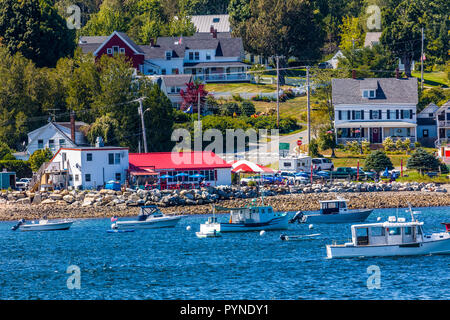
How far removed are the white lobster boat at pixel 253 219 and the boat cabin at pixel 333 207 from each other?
418 cm

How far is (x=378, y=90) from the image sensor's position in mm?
101875

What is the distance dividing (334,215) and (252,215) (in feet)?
21.6

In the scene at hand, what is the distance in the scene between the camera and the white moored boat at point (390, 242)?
158ft

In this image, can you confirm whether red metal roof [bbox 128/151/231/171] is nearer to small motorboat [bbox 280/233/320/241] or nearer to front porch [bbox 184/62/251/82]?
small motorboat [bbox 280/233/320/241]

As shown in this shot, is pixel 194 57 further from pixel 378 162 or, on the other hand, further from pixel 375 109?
pixel 378 162

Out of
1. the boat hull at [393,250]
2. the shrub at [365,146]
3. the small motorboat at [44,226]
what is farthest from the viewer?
the shrub at [365,146]

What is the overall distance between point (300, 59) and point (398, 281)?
9174 cm

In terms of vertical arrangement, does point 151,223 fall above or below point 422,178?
below

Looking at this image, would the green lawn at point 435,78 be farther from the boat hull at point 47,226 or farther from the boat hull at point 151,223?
the boat hull at point 47,226

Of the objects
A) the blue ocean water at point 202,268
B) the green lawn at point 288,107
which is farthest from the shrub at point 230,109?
the blue ocean water at point 202,268

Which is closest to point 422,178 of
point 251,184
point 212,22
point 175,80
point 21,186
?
point 251,184

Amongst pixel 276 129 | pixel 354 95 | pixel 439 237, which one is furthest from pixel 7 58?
pixel 439 237

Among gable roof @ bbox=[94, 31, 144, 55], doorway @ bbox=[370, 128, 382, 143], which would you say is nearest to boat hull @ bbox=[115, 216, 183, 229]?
doorway @ bbox=[370, 128, 382, 143]

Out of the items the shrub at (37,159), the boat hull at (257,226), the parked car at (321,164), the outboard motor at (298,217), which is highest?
the shrub at (37,159)
